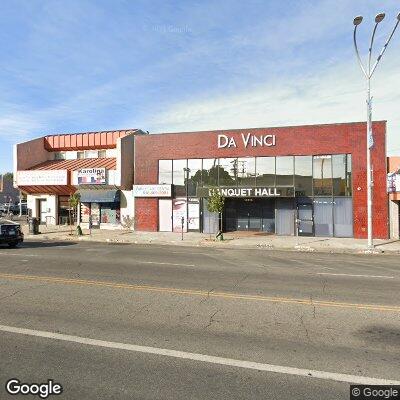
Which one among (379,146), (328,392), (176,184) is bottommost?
(328,392)

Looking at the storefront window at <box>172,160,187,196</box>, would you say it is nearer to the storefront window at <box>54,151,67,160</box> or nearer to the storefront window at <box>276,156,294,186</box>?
the storefront window at <box>276,156,294,186</box>

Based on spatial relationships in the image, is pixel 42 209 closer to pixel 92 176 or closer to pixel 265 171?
pixel 92 176

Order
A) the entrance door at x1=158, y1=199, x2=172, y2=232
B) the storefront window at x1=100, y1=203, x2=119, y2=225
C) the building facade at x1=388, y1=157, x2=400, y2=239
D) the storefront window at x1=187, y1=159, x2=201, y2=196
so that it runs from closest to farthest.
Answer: the building facade at x1=388, y1=157, x2=400, y2=239 → the storefront window at x1=187, y1=159, x2=201, y2=196 → the entrance door at x1=158, y1=199, x2=172, y2=232 → the storefront window at x1=100, y1=203, x2=119, y2=225

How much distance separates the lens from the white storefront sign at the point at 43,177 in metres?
33.6

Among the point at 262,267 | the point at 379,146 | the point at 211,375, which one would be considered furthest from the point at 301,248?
the point at 211,375

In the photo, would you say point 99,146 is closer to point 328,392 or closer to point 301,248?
point 301,248

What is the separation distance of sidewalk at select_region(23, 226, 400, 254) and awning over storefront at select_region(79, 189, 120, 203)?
286 centimetres

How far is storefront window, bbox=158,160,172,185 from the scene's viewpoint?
30.9 meters

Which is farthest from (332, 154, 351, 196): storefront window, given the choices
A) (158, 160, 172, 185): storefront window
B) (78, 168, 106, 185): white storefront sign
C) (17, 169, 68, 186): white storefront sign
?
(17, 169, 68, 186): white storefront sign

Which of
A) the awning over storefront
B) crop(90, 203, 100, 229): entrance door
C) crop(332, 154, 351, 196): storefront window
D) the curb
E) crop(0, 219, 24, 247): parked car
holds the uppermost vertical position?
crop(332, 154, 351, 196): storefront window

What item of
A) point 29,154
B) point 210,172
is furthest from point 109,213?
point 29,154

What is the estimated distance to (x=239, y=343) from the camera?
21.8 feet

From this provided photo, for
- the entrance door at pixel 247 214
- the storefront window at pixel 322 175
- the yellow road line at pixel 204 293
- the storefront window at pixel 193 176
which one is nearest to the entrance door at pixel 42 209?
the storefront window at pixel 193 176

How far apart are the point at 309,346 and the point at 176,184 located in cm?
2478
